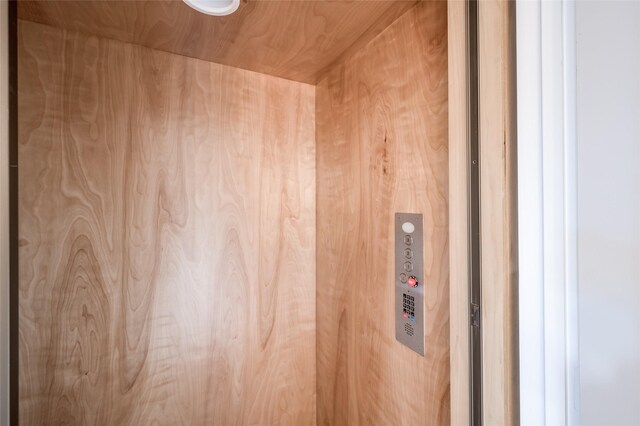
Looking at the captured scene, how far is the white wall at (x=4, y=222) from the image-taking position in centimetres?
44

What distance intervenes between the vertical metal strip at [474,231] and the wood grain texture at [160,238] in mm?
994

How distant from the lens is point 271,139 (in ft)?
4.69

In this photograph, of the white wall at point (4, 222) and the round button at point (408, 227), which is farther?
the round button at point (408, 227)

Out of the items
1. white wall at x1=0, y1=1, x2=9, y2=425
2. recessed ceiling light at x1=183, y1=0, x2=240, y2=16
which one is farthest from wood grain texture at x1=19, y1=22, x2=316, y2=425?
white wall at x1=0, y1=1, x2=9, y2=425

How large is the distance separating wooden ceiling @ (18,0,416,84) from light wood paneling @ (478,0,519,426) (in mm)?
506

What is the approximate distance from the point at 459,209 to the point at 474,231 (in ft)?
0.19

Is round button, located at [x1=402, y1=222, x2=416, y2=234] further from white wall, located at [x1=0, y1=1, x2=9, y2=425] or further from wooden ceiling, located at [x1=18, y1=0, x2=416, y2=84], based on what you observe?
white wall, located at [x1=0, y1=1, x2=9, y2=425]

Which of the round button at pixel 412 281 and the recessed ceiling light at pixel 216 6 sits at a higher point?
the recessed ceiling light at pixel 216 6

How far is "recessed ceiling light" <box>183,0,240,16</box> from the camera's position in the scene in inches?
31.9

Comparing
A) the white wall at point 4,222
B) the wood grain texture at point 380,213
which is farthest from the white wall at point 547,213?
the white wall at point 4,222

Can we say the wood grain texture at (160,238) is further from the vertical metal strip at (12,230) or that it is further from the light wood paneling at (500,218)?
the light wood paneling at (500,218)

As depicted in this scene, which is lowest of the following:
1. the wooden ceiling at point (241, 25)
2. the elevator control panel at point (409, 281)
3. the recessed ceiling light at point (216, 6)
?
the elevator control panel at point (409, 281)

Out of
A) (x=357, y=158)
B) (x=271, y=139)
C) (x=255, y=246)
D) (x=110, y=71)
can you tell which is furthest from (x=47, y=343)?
(x=357, y=158)

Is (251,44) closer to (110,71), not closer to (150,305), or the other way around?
(110,71)
